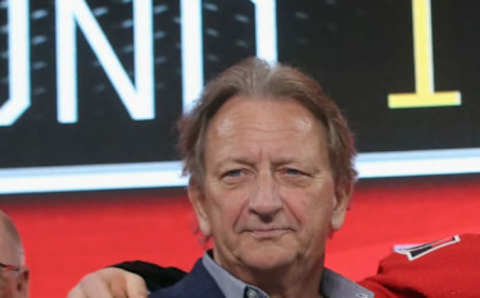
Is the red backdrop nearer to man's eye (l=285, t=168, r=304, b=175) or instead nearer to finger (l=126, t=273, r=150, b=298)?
finger (l=126, t=273, r=150, b=298)

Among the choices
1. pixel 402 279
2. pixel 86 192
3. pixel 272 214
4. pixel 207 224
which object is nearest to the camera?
pixel 272 214

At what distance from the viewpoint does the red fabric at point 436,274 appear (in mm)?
1459

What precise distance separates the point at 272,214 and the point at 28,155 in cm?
103

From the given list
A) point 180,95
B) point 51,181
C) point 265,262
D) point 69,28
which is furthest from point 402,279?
point 69,28

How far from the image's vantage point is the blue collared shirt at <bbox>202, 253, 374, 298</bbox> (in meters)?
1.29

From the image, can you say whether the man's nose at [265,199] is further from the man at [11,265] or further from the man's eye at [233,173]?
the man at [11,265]

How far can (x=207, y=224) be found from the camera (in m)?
1.37

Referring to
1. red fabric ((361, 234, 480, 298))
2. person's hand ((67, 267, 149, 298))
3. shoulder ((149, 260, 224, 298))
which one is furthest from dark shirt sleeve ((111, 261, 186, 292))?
red fabric ((361, 234, 480, 298))

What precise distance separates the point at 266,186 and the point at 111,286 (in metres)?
0.35

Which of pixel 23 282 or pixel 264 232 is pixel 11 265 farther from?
pixel 264 232

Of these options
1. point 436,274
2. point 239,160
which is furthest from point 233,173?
point 436,274

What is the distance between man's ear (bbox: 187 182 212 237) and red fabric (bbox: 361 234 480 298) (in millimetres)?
363

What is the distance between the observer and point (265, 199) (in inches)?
49.6

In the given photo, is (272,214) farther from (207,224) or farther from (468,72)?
(468,72)
